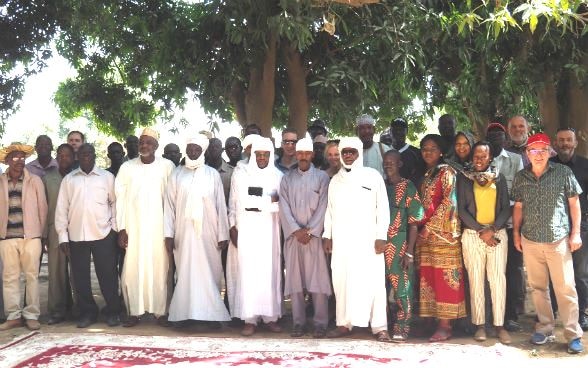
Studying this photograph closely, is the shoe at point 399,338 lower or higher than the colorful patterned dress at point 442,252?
lower

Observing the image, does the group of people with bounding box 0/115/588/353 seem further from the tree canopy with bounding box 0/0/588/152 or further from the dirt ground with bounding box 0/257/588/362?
the tree canopy with bounding box 0/0/588/152

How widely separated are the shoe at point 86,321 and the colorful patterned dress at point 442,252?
10.8 ft

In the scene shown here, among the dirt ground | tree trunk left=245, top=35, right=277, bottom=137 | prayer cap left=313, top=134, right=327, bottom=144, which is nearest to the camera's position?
the dirt ground

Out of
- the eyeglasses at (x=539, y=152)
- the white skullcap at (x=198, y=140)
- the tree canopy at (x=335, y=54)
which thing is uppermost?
the tree canopy at (x=335, y=54)

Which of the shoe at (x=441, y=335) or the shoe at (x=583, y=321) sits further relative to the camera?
the shoe at (x=583, y=321)

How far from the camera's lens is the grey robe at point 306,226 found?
5.93m

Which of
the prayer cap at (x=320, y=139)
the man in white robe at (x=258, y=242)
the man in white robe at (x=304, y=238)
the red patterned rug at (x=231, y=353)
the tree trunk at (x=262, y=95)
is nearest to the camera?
the red patterned rug at (x=231, y=353)

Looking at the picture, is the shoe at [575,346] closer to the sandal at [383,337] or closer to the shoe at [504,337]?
the shoe at [504,337]

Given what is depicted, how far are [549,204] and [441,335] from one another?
4.89 feet

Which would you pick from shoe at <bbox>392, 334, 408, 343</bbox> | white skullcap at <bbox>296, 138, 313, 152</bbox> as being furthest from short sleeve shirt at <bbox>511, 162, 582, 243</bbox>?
white skullcap at <bbox>296, 138, 313, 152</bbox>

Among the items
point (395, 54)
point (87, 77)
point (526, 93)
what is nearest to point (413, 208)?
point (395, 54)

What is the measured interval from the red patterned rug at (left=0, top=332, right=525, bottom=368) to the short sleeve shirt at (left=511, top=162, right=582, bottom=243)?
1.03 metres

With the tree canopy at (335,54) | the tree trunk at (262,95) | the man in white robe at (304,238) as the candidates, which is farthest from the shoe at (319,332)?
the tree trunk at (262,95)

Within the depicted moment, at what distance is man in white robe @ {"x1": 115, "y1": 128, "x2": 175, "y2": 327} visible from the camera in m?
6.38
